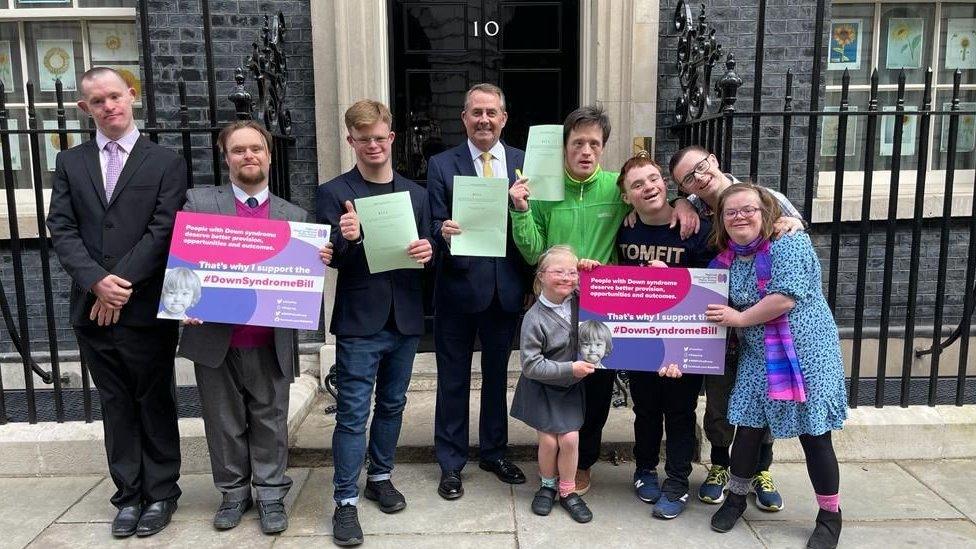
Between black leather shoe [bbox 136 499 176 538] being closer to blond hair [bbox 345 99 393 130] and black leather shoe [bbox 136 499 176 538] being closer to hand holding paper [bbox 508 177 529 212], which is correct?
blond hair [bbox 345 99 393 130]

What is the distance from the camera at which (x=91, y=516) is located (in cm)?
340

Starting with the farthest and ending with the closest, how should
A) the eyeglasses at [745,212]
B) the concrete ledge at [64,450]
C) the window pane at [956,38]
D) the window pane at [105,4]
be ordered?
the window pane at [956,38] < the window pane at [105,4] < the concrete ledge at [64,450] < the eyeglasses at [745,212]

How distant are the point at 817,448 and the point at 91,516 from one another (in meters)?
3.29

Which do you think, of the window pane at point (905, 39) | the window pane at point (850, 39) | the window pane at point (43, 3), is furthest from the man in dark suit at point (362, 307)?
the window pane at point (905, 39)

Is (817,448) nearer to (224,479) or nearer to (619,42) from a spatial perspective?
(224,479)

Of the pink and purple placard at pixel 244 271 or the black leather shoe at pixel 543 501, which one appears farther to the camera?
the black leather shoe at pixel 543 501

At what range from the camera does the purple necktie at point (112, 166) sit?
3.04m

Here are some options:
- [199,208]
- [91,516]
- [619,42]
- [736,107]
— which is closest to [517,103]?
[619,42]

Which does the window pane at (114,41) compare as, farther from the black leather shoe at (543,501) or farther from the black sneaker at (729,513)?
the black sneaker at (729,513)

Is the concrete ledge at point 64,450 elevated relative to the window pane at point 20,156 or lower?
lower

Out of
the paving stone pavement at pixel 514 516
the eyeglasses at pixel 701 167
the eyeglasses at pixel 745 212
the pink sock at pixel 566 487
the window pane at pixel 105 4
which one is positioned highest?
the window pane at pixel 105 4

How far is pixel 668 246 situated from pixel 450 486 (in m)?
1.54

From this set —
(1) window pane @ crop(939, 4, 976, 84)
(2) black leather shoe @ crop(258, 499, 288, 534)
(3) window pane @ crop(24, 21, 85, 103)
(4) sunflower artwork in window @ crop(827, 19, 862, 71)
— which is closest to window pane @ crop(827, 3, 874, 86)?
(4) sunflower artwork in window @ crop(827, 19, 862, 71)

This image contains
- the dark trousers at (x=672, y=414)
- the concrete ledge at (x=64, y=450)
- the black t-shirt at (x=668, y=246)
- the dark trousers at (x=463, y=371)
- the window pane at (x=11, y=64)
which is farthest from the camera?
the window pane at (x=11, y=64)
